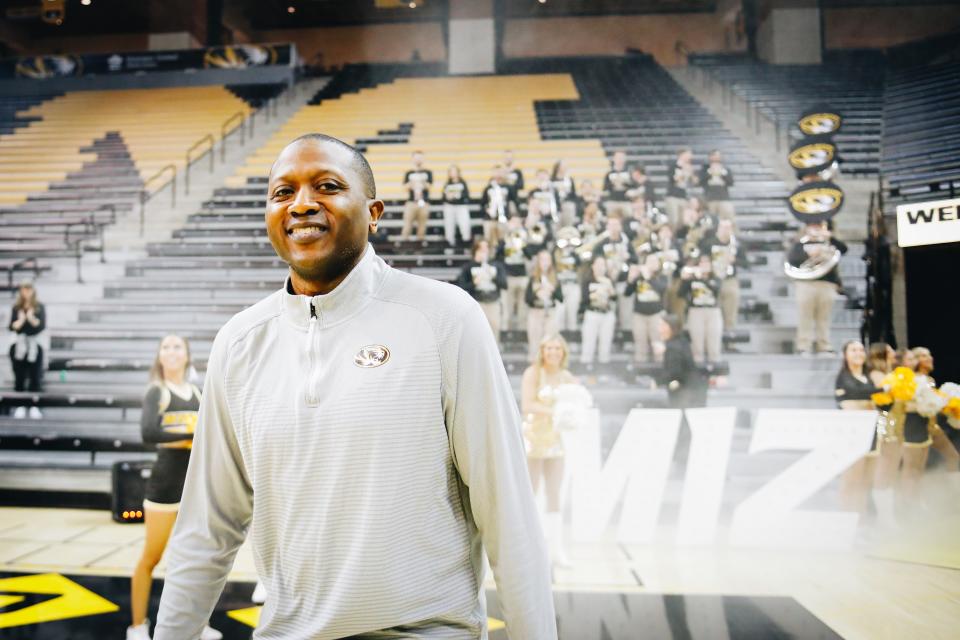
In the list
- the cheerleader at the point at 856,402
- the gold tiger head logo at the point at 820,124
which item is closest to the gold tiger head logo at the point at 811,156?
the gold tiger head logo at the point at 820,124

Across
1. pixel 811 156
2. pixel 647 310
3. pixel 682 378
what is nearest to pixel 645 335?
pixel 647 310

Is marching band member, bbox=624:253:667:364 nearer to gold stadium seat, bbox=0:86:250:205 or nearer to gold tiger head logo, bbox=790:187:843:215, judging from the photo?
gold tiger head logo, bbox=790:187:843:215

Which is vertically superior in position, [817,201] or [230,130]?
[230,130]

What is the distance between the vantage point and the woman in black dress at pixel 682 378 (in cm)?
545

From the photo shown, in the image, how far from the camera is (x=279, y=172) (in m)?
1.00

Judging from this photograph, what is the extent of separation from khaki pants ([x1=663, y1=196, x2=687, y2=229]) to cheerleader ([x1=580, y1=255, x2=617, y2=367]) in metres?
1.02

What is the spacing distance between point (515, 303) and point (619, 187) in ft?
5.61

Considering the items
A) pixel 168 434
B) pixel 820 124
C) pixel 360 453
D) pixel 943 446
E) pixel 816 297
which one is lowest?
pixel 943 446

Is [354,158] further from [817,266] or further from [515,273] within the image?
[817,266]

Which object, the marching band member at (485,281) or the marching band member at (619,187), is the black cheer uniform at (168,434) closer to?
the marching band member at (485,281)

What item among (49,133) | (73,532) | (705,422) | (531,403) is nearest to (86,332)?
(73,532)

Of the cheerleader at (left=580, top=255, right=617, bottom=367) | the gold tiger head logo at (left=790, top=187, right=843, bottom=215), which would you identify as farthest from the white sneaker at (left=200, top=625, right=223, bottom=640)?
the gold tiger head logo at (left=790, top=187, right=843, bottom=215)

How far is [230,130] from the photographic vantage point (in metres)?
7.64

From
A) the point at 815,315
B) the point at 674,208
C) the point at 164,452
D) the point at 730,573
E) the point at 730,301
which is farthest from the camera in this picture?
the point at 674,208
